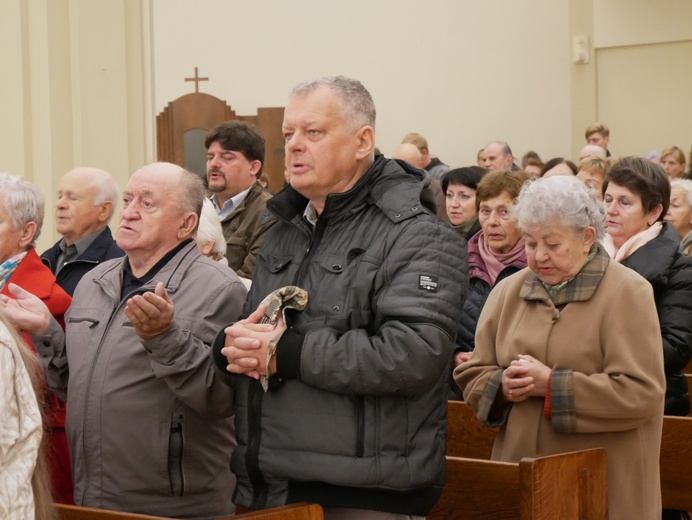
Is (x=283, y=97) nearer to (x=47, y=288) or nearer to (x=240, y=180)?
(x=240, y=180)

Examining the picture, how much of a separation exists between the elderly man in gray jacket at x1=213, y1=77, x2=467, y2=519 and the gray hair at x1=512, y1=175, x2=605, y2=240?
568 mm

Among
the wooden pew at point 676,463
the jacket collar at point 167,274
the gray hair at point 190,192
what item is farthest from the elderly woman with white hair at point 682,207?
the jacket collar at point 167,274

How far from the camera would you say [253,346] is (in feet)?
8.90

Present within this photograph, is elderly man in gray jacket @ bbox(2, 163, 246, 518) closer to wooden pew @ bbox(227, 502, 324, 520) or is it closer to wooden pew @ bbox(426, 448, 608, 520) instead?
wooden pew @ bbox(227, 502, 324, 520)

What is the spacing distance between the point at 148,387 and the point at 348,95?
1107mm

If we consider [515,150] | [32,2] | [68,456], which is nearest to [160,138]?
[515,150]

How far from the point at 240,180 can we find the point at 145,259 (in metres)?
2.32

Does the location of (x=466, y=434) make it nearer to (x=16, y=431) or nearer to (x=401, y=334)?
(x=401, y=334)

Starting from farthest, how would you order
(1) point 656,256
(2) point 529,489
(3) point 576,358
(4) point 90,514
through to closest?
(1) point 656,256 → (3) point 576,358 → (2) point 529,489 → (4) point 90,514

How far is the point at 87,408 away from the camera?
130 inches

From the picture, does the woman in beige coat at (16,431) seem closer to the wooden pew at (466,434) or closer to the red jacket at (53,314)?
the red jacket at (53,314)

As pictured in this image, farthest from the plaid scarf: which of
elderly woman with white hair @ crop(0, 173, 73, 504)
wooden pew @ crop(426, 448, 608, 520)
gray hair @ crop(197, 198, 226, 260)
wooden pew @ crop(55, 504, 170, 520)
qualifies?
elderly woman with white hair @ crop(0, 173, 73, 504)

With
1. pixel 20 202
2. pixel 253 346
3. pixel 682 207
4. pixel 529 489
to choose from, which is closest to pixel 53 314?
pixel 20 202

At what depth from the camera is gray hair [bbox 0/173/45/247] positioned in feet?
12.8
